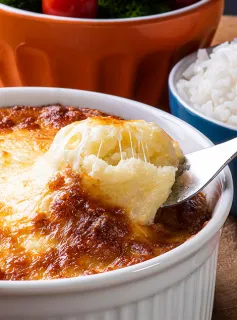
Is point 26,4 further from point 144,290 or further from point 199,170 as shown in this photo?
point 144,290

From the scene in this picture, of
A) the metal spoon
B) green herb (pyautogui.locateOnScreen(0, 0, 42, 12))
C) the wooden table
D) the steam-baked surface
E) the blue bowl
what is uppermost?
the metal spoon

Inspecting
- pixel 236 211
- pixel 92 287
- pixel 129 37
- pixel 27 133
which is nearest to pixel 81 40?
pixel 129 37

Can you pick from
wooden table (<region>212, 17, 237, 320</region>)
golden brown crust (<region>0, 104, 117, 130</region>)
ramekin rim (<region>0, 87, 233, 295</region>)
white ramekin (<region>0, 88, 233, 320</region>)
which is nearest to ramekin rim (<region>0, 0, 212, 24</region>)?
golden brown crust (<region>0, 104, 117, 130</region>)

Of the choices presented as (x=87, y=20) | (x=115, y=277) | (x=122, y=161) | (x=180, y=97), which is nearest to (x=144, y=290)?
(x=115, y=277)

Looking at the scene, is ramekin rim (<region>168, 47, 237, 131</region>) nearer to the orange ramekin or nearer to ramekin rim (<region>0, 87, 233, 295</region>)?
the orange ramekin

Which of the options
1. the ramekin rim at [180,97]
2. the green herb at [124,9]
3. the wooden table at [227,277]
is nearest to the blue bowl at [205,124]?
the ramekin rim at [180,97]

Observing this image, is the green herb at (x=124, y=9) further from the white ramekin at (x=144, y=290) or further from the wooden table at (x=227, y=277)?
the white ramekin at (x=144, y=290)

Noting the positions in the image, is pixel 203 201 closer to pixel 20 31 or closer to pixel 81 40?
pixel 81 40
